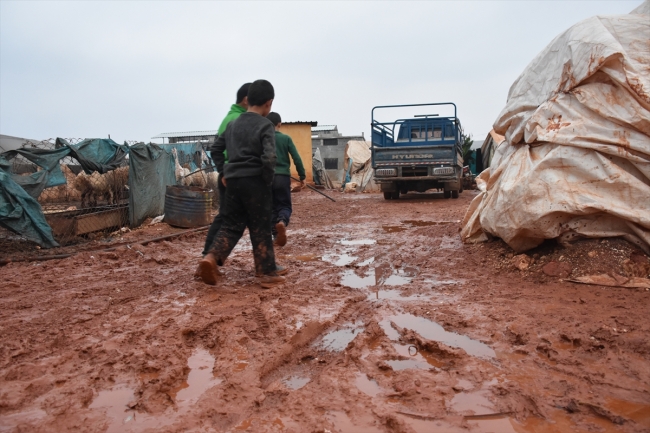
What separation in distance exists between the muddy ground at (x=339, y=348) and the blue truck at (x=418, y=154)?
8.25 metres

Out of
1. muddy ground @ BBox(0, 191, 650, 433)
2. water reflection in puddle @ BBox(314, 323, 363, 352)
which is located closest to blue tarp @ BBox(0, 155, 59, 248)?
muddy ground @ BBox(0, 191, 650, 433)

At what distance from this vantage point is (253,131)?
425 cm

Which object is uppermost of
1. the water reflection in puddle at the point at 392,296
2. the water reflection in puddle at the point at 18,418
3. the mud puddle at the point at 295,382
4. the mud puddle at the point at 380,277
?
the water reflection in puddle at the point at 18,418

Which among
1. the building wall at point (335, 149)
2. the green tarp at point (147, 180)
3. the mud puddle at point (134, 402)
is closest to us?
the mud puddle at point (134, 402)

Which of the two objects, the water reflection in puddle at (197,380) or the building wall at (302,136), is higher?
the building wall at (302,136)

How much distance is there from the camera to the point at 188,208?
8.74 m

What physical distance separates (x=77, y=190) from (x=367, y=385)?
9520mm

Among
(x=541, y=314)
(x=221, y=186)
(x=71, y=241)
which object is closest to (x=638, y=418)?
(x=541, y=314)

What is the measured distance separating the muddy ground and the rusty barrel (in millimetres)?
3736

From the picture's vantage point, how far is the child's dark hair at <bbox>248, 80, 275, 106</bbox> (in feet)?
14.2

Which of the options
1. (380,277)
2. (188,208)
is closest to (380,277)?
(380,277)

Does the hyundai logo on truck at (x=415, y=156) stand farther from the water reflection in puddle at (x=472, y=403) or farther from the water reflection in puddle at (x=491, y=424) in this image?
the water reflection in puddle at (x=491, y=424)

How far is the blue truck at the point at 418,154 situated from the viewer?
514 inches

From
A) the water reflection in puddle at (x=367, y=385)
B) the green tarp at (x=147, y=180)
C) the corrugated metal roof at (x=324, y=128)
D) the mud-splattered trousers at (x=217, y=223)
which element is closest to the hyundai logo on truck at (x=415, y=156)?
the green tarp at (x=147, y=180)
